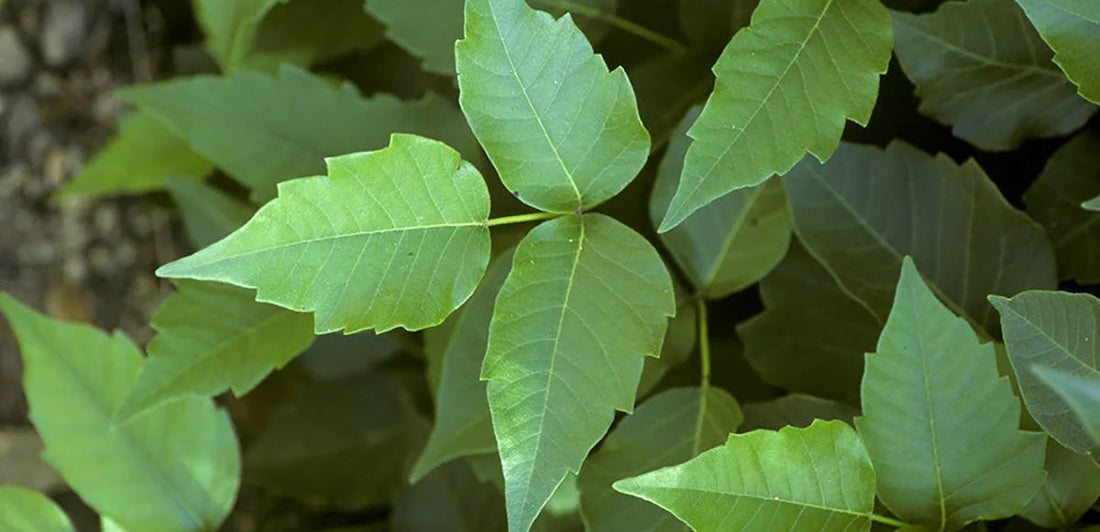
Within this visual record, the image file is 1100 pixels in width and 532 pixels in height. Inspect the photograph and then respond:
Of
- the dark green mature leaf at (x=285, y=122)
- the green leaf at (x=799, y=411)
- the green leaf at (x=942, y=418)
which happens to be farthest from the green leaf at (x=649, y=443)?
the dark green mature leaf at (x=285, y=122)

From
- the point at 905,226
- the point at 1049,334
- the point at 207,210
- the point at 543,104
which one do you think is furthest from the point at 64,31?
the point at 1049,334

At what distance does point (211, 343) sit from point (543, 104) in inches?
11.3

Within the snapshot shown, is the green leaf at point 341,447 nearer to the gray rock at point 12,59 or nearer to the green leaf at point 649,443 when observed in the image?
the green leaf at point 649,443

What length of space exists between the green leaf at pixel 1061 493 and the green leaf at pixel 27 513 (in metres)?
0.64

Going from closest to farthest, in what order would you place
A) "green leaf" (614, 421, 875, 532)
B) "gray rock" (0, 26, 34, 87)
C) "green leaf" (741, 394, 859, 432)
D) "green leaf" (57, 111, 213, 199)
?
"green leaf" (614, 421, 875, 532)
"green leaf" (741, 394, 859, 432)
"green leaf" (57, 111, 213, 199)
"gray rock" (0, 26, 34, 87)

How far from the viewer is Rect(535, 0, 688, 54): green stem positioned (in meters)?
0.74

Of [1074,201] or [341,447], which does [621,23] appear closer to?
[1074,201]

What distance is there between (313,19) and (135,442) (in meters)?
0.38

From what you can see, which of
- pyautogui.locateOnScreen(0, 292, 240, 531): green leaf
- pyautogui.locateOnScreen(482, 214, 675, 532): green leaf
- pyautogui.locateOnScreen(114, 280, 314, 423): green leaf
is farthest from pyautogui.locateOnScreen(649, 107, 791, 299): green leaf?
pyautogui.locateOnScreen(0, 292, 240, 531): green leaf

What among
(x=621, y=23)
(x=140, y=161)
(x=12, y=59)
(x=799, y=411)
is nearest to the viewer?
(x=799, y=411)

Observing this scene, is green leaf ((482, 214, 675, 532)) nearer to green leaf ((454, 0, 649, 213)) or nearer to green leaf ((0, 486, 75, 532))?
green leaf ((454, 0, 649, 213))

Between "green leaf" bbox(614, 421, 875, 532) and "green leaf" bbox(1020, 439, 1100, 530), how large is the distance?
0.12 meters

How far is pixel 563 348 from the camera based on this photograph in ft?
1.89

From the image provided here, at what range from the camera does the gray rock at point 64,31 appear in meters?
1.25
